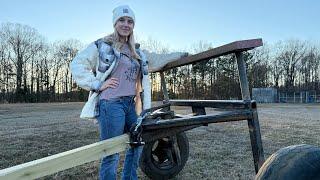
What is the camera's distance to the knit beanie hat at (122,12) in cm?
354

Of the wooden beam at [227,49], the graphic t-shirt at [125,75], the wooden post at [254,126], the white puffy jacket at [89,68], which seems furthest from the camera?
the graphic t-shirt at [125,75]

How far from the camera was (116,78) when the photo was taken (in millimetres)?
3490

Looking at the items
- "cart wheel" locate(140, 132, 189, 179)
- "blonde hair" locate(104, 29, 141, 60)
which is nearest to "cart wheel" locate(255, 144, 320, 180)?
"blonde hair" locate(104, 29, 141, 60)

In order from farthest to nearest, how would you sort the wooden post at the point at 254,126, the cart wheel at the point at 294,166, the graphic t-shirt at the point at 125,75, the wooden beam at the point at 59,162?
the graphic t-shirt at the point at 125,75, the wooden post at the point at 254,126, the wooden beam at the point at 59,162, the cart wheel at the point at 294,166

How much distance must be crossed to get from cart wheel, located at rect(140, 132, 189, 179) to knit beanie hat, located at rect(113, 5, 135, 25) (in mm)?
1545

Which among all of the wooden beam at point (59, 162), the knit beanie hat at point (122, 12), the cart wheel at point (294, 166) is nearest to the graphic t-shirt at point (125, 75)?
the knit beanie hat at point (122, 12)

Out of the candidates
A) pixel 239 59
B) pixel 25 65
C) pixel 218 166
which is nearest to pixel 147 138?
pixel 239 59

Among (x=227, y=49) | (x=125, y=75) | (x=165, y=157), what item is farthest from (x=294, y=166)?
(x=165, y=157)

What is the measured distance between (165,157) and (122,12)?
1.92 metres

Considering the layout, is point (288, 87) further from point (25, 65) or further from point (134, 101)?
point (134, 101)

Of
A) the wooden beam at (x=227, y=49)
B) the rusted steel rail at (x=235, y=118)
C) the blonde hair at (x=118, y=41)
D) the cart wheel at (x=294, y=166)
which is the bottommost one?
the cart wheel at (x=294, y=166)

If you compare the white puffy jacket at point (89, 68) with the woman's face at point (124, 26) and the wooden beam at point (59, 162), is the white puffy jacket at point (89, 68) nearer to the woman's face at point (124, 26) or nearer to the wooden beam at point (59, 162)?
the woman's face at point (124, 26)

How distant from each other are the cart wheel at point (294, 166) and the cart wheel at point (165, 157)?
2408 mm

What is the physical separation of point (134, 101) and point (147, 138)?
0.73 metres
